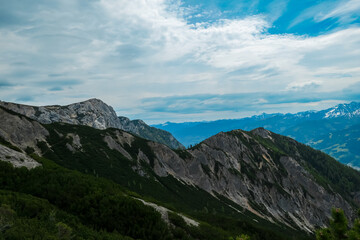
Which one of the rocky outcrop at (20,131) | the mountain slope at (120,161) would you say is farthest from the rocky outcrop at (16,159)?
the rocky outcrop at (20,131)

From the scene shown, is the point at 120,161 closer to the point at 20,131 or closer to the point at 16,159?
the point at 20,131

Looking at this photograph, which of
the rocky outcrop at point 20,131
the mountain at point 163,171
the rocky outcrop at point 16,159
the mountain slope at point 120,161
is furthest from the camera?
the mountain at point 163,171

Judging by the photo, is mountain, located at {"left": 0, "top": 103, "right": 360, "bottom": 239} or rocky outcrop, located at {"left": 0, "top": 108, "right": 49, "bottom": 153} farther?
mountain, located at {"left": 0, "top": 103, "right": 360, "bottom": 239}

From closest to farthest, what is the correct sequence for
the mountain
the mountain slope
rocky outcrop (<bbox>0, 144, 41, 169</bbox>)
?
1. rocky outcrop (<bbox>0, 144, 41, 169</bbox>)
2. the mountain slope
3. the mountain

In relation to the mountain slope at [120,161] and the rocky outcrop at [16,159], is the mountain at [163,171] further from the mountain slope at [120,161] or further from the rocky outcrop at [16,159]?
the rocky outcrop at [16,159]

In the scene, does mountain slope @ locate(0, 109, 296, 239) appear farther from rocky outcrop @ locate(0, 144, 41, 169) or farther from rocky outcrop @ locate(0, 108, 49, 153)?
rocky outcrop @ locate(0, 144, 41, 169)

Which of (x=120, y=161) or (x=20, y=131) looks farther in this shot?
(x=120, y=161)

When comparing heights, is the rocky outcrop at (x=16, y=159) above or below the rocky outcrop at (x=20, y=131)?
below

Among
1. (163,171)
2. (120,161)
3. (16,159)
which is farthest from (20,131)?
(16,159)

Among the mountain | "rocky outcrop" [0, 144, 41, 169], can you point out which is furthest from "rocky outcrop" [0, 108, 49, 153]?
"rocky outcrop" [0, 144, 41, 169]

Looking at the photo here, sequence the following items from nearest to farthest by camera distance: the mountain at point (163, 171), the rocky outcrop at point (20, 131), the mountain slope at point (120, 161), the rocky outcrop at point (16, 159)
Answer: the rocky outcrop at point (16, 159) < the rocky outcrop at point (20, 131) < the mountain slope at point (120, 161) < the mountain at point (163, 171)

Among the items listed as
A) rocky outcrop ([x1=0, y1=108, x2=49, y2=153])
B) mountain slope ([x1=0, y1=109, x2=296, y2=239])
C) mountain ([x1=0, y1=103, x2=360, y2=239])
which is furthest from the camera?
mountain ([x1=0, y1=103, x2=360, y2=239])

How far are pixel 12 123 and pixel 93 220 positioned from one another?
4429 inches

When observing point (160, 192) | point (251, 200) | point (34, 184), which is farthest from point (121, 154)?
point (34, 184)
